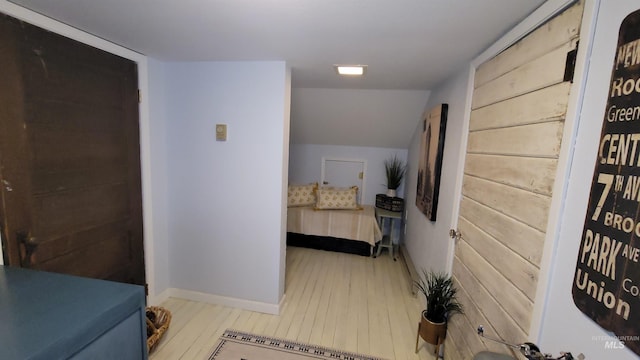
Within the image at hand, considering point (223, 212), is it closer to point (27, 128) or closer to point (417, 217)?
point (27, 128)

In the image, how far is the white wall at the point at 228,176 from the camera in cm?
214

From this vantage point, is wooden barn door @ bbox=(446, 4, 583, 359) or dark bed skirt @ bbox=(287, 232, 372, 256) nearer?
wooden barn door @ bbox=(446, 4, 583, 359)

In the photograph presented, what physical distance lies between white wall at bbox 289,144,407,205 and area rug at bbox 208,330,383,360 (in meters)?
2.70

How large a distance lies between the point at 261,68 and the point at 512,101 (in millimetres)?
1741

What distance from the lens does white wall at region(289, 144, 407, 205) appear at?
420 centimetres

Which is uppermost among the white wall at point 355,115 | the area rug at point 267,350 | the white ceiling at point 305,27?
the white ceiling at point 305,27

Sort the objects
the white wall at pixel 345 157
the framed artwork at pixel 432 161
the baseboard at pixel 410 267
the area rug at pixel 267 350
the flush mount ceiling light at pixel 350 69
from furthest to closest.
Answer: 1. the white wall at pixel 345 157
2. the baseboard at pixel 410 267
3. the framed artwork at pixel 432 161
4. the flush mount ceiling light at pixel 350 69
5. the area rug at pixel 267 350

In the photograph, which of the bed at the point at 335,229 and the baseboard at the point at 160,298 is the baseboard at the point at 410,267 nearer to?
the bed at the point at 335,229

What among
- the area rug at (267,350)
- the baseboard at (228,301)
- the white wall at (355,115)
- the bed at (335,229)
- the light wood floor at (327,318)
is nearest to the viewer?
the area rug at (267,350)

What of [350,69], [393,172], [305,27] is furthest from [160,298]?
[393,172]

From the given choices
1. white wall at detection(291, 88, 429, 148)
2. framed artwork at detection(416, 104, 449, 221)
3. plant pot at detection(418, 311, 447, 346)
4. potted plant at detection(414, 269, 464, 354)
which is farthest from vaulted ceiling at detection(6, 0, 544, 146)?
plant pot at detection(418, 311, 447, 346)

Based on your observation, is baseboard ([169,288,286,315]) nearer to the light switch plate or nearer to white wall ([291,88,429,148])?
the light switch plate

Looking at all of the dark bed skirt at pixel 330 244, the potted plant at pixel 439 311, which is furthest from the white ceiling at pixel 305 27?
the dark bed skirt at pixel 330 244

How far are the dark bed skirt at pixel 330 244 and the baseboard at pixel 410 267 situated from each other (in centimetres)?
48
